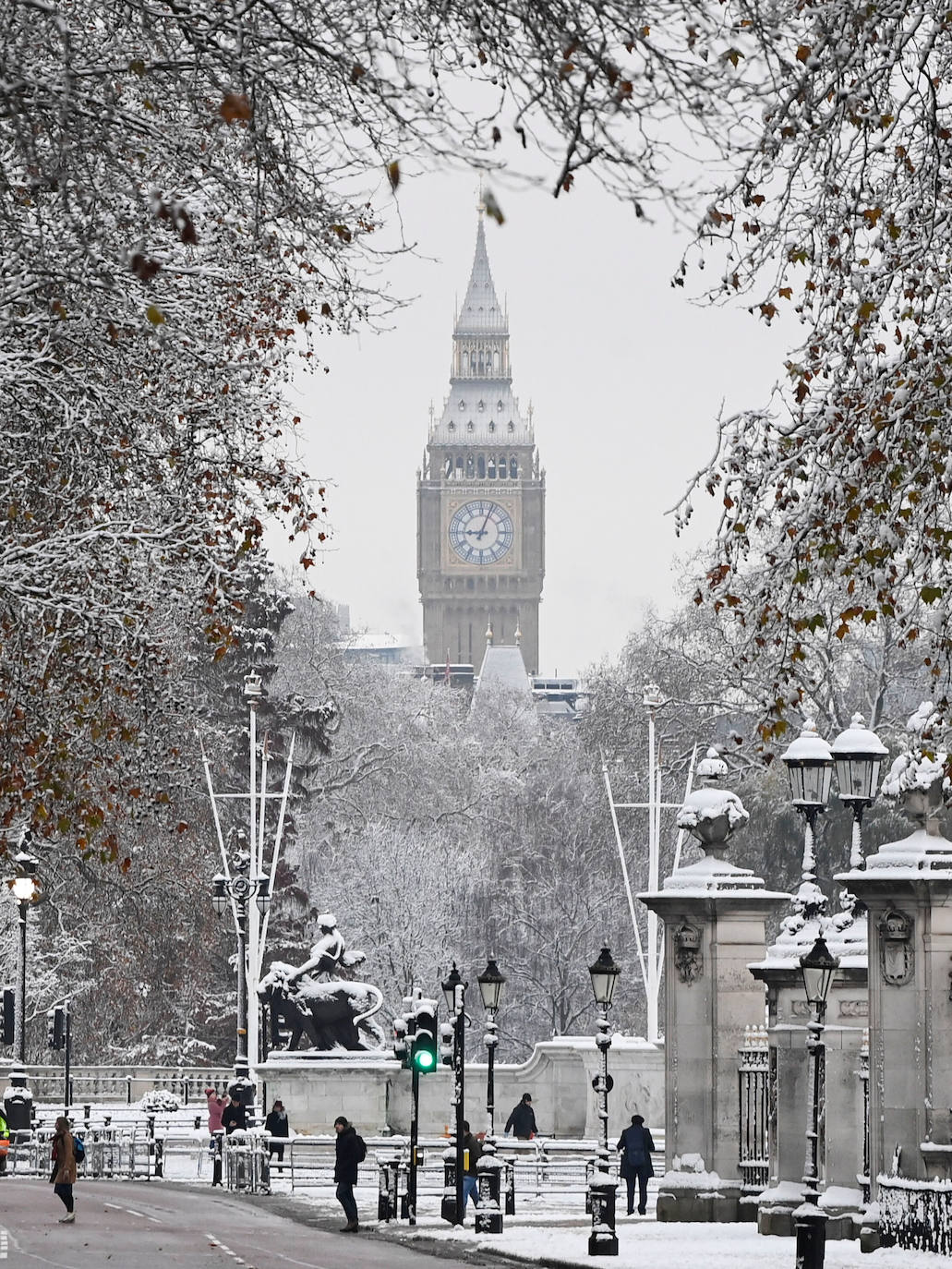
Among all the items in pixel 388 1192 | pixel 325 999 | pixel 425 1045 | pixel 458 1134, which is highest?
pixel 325 999

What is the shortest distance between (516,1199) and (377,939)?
1664 inches

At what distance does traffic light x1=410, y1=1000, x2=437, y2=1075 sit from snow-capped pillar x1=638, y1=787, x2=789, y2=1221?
17.0 feet

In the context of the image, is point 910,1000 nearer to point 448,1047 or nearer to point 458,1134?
point 458,1134

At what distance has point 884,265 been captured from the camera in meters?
15.5

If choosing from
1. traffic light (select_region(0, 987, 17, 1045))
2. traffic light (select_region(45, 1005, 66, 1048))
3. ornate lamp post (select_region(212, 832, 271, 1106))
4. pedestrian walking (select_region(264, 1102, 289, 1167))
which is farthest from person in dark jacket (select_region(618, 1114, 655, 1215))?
traffic light (select_region(45, 1005, 66, 1048))

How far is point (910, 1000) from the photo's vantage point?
22.7 m

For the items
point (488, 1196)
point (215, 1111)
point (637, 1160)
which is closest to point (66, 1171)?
point (488, 1196)

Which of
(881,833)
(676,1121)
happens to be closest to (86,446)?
(676,1121)

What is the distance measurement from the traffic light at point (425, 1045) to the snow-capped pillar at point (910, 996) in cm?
1135

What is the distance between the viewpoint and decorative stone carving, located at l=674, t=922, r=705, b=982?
29000mm

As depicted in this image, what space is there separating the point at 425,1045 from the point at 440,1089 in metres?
14.0

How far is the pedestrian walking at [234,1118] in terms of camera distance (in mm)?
41281

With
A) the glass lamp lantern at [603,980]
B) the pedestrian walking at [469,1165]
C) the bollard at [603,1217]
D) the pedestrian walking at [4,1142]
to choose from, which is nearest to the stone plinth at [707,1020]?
the glass lamp lantern at [603,980]

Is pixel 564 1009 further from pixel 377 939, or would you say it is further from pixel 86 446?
pixel 86 446
